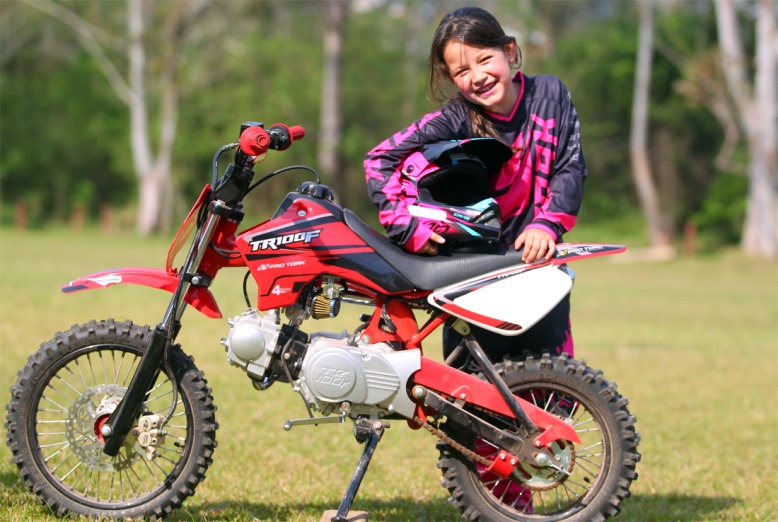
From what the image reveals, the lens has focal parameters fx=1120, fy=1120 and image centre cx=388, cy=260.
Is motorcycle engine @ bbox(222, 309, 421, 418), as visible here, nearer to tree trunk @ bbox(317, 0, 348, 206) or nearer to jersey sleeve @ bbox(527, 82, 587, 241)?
jersey sleeve @ bbox(527, 82, 587, 241)

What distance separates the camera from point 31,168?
52.3 m

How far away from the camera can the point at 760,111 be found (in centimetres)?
3428

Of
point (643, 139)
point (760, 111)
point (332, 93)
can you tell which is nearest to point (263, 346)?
point (760, 111)

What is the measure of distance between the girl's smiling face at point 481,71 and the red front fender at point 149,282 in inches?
55.4

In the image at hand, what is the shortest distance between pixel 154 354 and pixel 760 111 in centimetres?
3245

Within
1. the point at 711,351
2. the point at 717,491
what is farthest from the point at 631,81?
the point at 717,491

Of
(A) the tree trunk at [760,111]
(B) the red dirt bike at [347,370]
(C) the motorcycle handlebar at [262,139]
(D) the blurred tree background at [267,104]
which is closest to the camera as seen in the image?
(C) the motorcycle handlebar at [262,139]

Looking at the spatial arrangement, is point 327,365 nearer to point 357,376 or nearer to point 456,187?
point 357,376

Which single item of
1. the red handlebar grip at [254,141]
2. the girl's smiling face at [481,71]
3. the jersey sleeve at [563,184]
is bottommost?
the jersey sleeve at [563,184]

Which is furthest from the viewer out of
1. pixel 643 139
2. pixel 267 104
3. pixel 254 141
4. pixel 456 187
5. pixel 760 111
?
pixel 267 104

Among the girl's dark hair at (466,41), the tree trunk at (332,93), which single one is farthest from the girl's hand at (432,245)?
the tree trunk at (332,93)

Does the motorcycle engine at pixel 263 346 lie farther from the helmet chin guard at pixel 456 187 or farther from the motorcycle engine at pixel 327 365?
the helmet chin guard at pixel 456 187

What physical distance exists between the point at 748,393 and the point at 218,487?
637cm

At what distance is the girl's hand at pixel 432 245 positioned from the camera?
4516 millimetres
